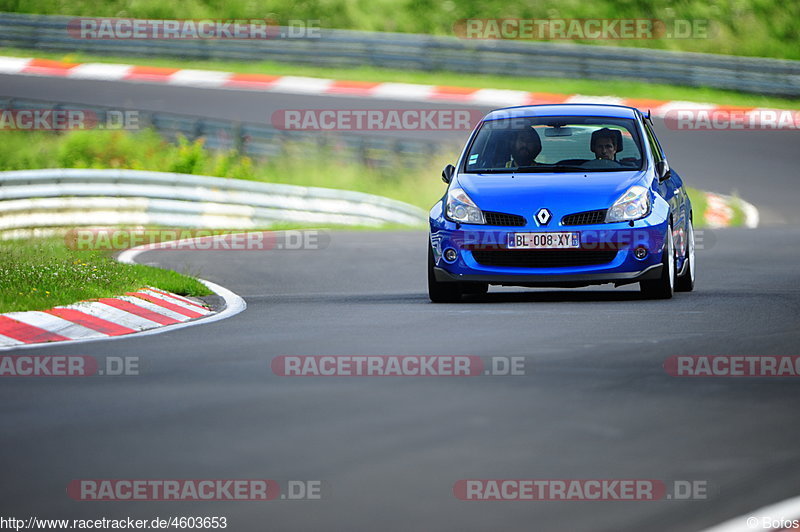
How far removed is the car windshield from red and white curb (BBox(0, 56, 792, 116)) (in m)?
17.9

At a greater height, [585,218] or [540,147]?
[540,147]

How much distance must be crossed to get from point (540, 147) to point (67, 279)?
3.96 meters

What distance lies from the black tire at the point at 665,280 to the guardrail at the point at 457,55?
21916 mm

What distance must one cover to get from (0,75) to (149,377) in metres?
28.1

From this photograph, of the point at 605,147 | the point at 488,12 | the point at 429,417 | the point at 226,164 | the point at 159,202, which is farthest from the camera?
the point at 488,12

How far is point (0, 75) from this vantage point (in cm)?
3462

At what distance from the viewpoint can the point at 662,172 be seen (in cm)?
1262

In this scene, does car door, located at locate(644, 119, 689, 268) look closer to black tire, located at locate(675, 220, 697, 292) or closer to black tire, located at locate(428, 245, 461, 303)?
black tire, located at locate(675, 220, 697, 292)

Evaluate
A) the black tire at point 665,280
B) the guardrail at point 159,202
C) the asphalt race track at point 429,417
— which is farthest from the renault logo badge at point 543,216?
the guardrail at point 159,202

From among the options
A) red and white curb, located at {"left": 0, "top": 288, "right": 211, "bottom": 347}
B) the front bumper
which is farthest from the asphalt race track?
red and white curb, located at {"left": 0, "top": 288, "right": 211, "bottom": 347}

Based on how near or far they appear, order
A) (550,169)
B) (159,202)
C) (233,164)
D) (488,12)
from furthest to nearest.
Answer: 1. (488,12)
2. (233,164)
3. (159,202)
4. (550,169)

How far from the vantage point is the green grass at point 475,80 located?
33.2m

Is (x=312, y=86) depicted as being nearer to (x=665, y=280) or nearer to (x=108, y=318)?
(x=665, y=280)

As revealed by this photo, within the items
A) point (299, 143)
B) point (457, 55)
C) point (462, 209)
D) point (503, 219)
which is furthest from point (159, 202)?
point (457, 55)
